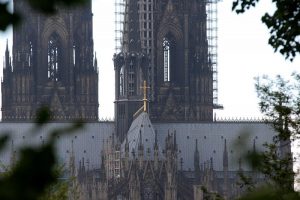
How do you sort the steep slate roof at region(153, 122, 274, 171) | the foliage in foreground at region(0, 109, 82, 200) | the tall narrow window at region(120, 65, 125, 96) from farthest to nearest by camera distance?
the steep slate roof at region(153, 122, 274, 171) < the tall narrow window at region(120, 65, 125, 96) < the foliage in foreground at region(0, 109, 82, 200)

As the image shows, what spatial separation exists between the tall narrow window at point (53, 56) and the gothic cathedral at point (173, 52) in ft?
18.7

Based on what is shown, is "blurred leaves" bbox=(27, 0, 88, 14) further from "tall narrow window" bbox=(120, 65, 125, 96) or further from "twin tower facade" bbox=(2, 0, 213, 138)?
"twin tower facade" bbox=(2, 0, 213, 138)

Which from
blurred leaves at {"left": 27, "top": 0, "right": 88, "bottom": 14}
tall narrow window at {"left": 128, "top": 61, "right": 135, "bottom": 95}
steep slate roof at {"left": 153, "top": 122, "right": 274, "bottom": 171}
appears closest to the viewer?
blurred leaves at {"left": 27, "top": 0, "right": 88, "bottom": 14}

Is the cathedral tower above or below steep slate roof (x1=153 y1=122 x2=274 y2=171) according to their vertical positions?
above

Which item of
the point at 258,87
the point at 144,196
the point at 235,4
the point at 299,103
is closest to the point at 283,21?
the point at 235,4

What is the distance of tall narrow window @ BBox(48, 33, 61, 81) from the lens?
106 metres

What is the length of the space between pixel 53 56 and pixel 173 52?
34.3 feet

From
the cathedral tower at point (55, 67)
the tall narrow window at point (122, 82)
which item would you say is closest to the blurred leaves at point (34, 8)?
the tall narrow window at point (122, 82)

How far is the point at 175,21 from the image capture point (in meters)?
107

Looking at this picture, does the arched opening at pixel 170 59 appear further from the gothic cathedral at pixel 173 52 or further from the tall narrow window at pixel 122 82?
the tall narrow window at pixel 122 82

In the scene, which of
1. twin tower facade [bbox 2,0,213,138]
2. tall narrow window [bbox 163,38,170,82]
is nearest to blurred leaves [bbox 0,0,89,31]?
twin tower facade [bbox 2,0,213,138]

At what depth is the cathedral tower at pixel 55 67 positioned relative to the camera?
104938mm

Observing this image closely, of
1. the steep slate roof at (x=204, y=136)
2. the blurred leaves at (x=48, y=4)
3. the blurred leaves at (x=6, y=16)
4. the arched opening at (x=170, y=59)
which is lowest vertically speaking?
the steep slate roof at (x=204, y=136)

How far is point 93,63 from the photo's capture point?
351ft
